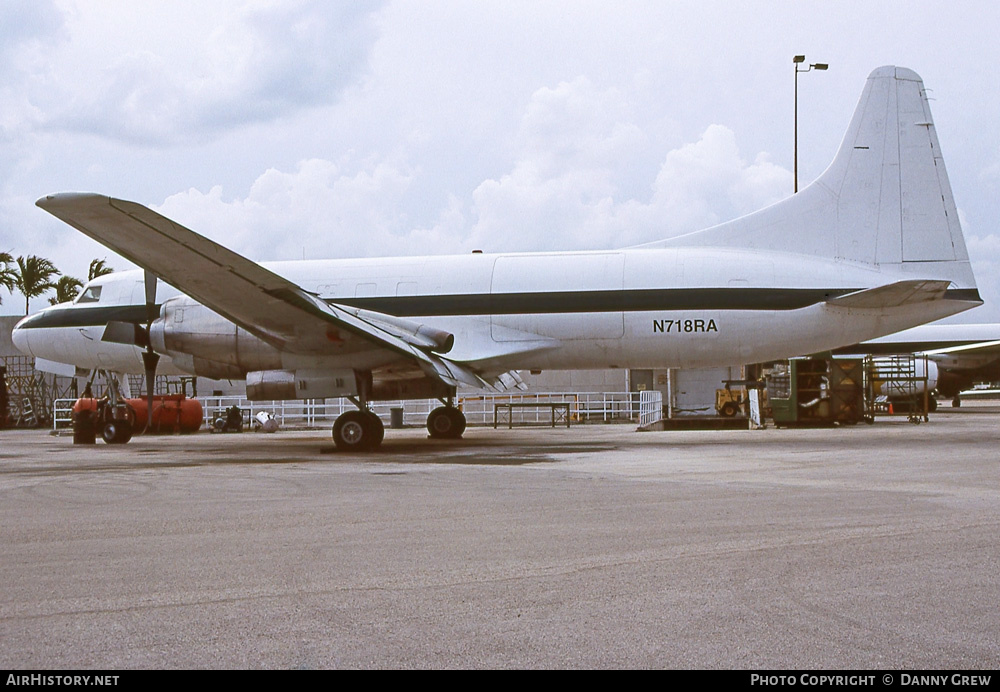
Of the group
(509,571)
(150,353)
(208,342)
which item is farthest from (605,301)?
(509,571)

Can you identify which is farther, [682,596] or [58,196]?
[58,196]

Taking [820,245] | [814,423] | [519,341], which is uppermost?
[820,245]

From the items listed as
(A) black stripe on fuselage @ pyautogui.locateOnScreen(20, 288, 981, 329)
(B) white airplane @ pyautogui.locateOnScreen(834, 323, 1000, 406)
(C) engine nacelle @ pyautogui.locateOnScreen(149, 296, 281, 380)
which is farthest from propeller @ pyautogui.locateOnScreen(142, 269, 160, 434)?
(B) white airplane @ pyautogui.locateOnScreen(834, 323, 1000, 406)

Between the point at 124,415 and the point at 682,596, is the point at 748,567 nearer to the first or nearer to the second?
the point at 682,596

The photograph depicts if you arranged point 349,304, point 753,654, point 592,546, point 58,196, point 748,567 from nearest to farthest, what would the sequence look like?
point 753,654 → point 748,567 → point 592,546 → point 58,196 → point 349,304

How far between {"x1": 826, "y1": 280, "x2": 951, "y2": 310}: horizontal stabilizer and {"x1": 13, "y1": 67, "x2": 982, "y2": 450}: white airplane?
0.12 feet

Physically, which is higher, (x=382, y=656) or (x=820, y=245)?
(x=820, y=245)

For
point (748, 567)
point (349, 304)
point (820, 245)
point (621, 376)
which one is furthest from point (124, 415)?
point (621, 376)

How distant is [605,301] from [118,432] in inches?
433

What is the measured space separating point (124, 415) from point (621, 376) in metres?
27.2

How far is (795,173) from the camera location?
36.5 meters

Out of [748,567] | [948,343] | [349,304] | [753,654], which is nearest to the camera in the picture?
[753,654]

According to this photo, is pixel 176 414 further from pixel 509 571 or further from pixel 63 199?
pixel 509 571

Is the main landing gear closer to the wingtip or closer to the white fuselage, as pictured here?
the white fuselage
